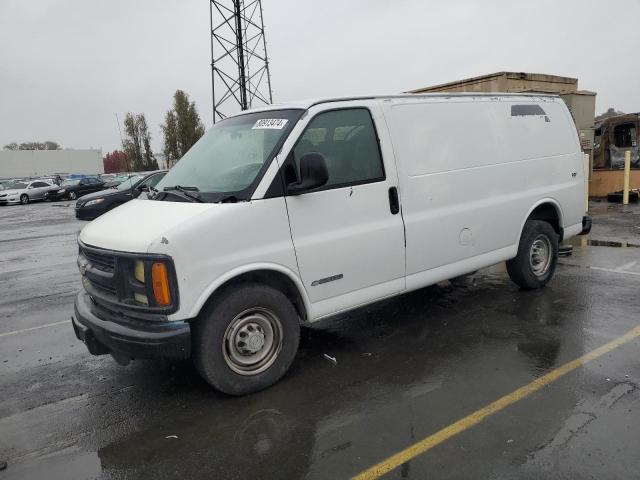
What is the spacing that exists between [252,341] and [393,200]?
1701 mm

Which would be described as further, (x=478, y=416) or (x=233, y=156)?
(x=233, y=156)

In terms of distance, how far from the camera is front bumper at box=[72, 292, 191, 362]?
3.59m

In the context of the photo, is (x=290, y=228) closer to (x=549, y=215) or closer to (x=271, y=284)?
(x=271, y=284)

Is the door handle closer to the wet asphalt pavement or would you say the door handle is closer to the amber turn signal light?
the wet asphalt pavement

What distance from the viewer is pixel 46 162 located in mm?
67938

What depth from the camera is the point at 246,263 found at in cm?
382

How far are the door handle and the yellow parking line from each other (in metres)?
1.74

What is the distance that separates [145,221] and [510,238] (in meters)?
3.85

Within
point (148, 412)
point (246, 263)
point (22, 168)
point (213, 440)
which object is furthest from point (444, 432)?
point (22, 168)

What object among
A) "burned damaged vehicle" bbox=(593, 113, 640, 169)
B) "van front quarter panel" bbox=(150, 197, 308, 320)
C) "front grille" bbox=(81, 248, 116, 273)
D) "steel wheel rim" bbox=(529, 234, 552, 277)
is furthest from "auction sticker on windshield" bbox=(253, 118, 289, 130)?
"burned damaged vehicle" bbox=(593, 113, 640, 169)

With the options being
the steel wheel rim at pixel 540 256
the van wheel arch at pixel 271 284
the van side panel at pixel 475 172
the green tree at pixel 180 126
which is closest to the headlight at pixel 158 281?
the van wheel arch at pixel 271 284

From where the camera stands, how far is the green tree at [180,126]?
56969 mm

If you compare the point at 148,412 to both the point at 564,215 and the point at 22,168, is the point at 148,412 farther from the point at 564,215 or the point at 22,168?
the point at 22,168


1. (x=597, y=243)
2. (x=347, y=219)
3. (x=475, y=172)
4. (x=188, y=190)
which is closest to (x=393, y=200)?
(x=347, y=219)
